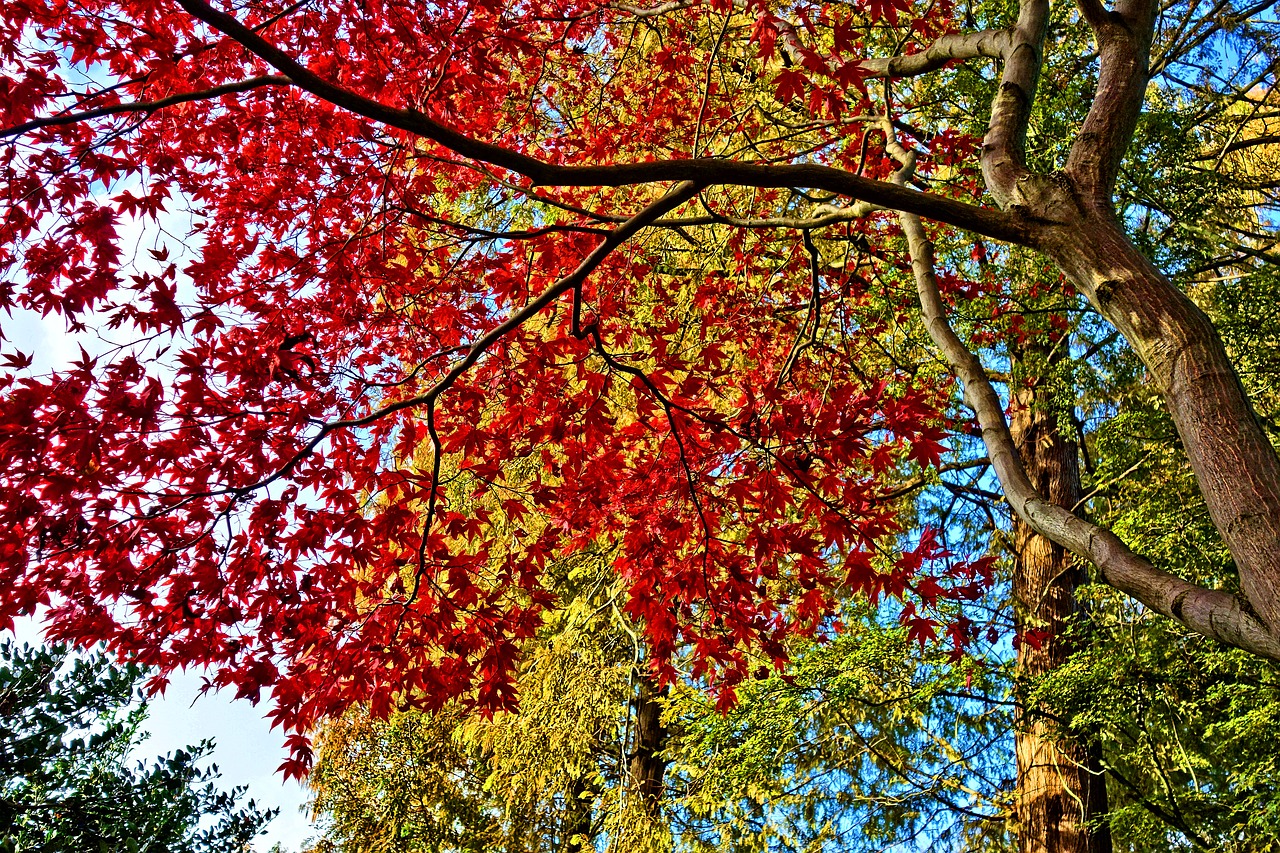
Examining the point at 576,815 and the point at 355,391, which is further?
the point at 576,815

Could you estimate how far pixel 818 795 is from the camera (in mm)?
7664

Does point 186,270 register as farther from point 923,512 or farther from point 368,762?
point 368,762

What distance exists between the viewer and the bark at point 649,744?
898cm

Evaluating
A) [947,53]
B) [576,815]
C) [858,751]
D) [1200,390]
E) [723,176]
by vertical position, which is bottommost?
[1200,390]

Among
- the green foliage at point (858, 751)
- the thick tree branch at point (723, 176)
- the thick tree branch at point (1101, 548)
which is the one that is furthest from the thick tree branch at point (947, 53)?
the green foliage at point (858, 751)

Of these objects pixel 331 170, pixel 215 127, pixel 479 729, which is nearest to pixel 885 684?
pixel 479 729

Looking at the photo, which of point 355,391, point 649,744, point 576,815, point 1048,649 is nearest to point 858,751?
point 1048,649

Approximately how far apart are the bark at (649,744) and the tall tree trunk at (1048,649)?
134 inches

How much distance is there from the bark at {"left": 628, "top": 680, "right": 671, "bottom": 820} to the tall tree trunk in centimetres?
340

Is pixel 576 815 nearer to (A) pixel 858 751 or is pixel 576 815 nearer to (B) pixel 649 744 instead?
(B) pixel 649 744

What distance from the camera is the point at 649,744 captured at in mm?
9312

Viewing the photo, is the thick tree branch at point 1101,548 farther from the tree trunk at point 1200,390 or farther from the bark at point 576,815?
the bark at point 576,815

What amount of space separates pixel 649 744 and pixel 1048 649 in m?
4.19

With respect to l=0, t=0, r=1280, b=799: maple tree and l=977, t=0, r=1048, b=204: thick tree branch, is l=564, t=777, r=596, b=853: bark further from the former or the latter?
l=977, t=0, r=1048, b=204: thick tree branch
